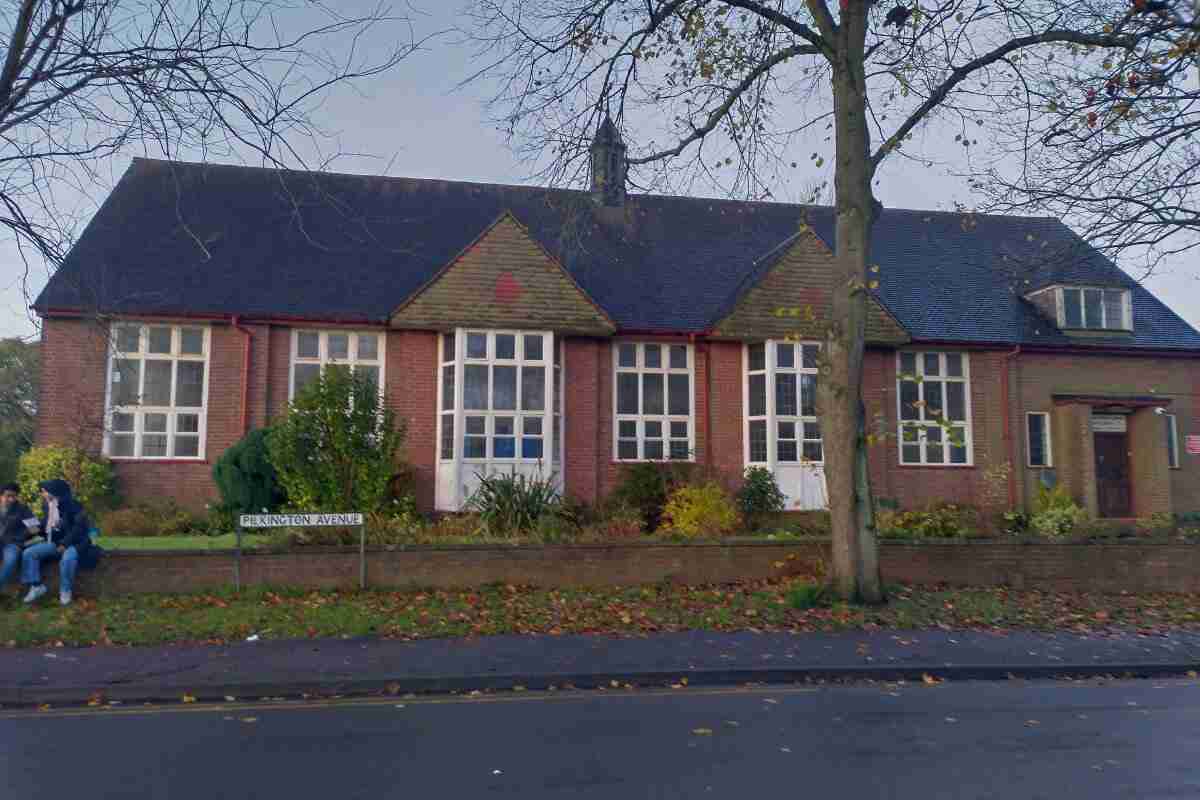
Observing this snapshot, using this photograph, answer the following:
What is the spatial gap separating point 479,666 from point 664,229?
17.4 m

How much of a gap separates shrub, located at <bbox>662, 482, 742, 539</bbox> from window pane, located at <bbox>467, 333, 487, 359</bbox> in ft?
16.1

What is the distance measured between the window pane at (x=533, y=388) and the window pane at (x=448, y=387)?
5.08 ft

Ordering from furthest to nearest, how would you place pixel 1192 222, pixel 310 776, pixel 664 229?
pixel 664 229
pixel 1192 222
pixel 310 776

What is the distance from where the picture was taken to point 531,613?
11.8 m

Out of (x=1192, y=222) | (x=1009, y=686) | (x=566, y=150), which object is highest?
(x=566, y=150)

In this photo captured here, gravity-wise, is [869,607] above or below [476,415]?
below

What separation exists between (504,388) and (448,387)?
1326mm

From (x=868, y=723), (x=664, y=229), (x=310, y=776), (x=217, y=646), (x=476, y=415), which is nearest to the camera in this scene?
(x=310, y=776)

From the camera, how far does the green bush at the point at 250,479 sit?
17031 millimetres

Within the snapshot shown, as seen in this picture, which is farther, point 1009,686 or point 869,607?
point 869,607

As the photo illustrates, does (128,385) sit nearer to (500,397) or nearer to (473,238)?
(500,397)

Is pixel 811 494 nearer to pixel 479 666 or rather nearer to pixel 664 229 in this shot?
pixel 664 229

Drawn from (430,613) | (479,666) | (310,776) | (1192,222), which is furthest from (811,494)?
(310,776)

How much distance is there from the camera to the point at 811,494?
66.3 ft
